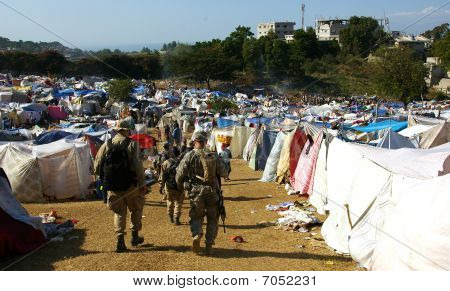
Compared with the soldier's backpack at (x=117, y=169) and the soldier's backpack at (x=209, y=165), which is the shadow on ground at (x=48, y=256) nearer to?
the soldier's backpack at (x=117, y=169)

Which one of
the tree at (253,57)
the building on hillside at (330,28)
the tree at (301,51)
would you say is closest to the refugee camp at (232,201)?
the tree at (301,51)

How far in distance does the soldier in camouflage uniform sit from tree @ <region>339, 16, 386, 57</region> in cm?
→ 7724

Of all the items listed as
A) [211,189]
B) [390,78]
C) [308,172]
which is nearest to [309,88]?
[390,78]

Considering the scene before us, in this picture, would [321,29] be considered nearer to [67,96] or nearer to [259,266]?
[67,96]

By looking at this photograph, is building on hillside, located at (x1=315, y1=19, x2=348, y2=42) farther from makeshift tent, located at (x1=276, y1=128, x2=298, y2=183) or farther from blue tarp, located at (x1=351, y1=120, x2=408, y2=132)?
makeshift tent, located at (x1=276, y1=128, x2=298, y2=183)

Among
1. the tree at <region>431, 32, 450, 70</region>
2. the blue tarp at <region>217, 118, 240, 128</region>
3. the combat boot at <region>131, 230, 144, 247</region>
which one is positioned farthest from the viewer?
the tree at <region>431, 32, 450, 70</region>

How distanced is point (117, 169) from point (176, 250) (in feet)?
4.21

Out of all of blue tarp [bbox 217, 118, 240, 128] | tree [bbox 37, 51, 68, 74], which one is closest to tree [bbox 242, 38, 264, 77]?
tree [bbox 37, 51, 68, 74]

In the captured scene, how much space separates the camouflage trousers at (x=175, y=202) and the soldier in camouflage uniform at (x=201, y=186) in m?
2.07

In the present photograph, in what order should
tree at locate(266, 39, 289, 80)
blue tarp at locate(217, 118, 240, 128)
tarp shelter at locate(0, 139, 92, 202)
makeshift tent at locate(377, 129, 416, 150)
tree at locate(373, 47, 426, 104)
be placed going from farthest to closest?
tree at locate(266, 39, 289, 80) < tree at locate(373, 47, 426, 104) < blue tarp at locate(217, 118, 240, 128) < makeshift tent at locate(377, 129, 416, 150) < tarp shelter at locate(0, 139, 92, 202)

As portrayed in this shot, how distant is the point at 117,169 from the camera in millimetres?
5809

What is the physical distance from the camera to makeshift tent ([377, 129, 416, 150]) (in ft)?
37.9

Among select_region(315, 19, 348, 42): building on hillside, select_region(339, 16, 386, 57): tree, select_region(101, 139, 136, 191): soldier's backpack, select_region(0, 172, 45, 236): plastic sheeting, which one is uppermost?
select_region(315, 19, 348, 42): building on hillside

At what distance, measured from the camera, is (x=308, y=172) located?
10672 mm
